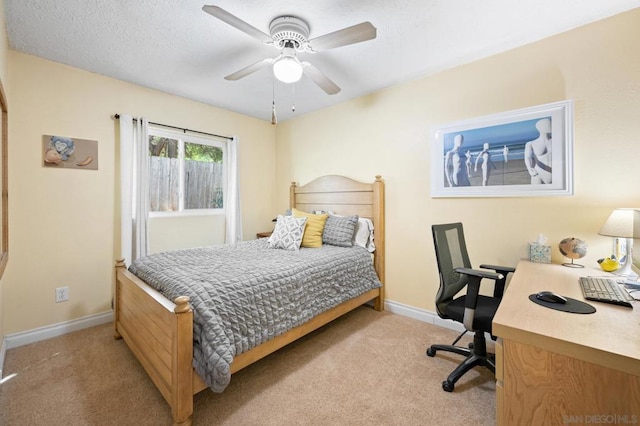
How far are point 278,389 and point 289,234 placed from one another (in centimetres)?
145

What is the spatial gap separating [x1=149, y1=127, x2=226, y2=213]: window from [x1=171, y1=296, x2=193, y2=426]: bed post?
216cm

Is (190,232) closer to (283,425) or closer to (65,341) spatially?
(65,341)

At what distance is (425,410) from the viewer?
1590 millimetres

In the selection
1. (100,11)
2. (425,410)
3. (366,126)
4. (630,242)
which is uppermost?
(100,11)

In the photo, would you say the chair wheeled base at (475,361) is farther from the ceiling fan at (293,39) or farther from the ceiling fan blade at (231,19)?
the ceiling fan blade at (231,19)

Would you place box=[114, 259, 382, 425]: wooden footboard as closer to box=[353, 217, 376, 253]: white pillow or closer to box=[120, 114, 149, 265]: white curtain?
box=[120, 114, 149, 265]: white curtain

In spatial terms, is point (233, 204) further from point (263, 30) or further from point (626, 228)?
point (626, 228)

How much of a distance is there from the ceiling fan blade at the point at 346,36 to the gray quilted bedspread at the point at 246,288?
5.09 ft

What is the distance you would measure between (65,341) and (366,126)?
350 cm

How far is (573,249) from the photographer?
191 cm

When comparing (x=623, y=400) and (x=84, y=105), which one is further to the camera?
(x=84, y=105)

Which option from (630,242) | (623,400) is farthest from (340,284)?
(630,242)

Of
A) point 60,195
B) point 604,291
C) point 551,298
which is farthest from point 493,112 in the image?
point 60,195

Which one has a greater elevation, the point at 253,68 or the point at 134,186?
the point at 253,68
